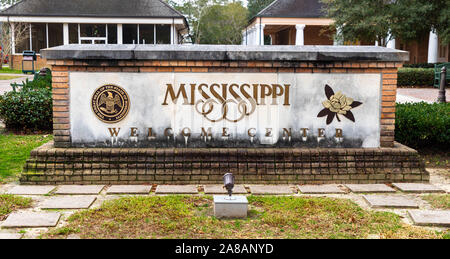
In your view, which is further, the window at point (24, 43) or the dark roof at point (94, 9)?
the window at point (24, 43)

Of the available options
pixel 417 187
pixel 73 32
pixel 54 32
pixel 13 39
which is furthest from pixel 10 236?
pixel 54 32

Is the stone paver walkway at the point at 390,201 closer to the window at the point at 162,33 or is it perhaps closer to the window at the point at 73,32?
the window at the point at 162,33

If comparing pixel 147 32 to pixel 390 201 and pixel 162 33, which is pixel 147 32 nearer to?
pixel 162 33

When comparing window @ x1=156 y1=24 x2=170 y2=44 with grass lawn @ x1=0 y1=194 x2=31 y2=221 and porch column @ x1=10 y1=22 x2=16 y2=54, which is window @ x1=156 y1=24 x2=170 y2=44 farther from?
grass lawn @ x1=0 y1=194 x2=31 y2=221

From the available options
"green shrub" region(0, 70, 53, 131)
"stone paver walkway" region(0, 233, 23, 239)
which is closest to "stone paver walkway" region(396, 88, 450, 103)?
"green shrub" region(0, 70, 53, 131)

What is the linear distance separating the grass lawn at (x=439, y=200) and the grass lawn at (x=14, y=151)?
5086 mm

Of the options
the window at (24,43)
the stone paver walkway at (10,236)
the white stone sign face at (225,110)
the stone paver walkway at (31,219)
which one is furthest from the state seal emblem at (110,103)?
the window at (24,43)

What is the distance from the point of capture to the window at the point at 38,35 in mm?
37031

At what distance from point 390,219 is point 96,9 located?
35240 mm

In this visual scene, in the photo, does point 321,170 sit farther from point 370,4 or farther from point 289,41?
point 289,41

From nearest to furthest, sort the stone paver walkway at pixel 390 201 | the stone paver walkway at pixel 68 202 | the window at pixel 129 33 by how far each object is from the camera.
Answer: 1. the stone paver walkway at pixel 68 202
2. the stone paver walkway at pixel 390 201
3. the window at pixel 129 33

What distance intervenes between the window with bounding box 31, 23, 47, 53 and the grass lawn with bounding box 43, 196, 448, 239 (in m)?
34.6

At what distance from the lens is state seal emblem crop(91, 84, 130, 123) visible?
21.2ft

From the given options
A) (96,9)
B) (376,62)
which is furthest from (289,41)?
(376,62)
